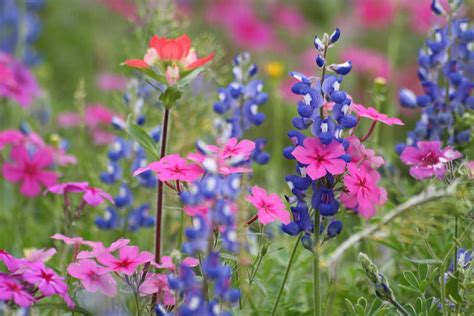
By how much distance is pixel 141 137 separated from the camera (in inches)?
60.2

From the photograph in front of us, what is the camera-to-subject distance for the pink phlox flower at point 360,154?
57.1 inches

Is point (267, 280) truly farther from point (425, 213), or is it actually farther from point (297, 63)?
point (297, 63)

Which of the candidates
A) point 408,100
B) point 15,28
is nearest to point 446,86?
point 408,100

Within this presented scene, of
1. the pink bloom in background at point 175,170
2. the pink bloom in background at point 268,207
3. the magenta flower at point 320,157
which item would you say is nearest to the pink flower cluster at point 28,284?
the pink bloom in background at point 175,170

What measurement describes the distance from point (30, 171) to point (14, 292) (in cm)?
87

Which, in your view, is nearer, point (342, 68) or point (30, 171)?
point (342, 68)

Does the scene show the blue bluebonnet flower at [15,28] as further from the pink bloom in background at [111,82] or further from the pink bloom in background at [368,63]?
the pink bloom in background at [368,63]

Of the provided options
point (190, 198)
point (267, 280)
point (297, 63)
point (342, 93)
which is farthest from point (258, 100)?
point (297, 63)

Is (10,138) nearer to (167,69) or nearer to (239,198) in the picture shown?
(167,69)

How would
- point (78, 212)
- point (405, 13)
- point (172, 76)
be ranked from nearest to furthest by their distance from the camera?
point (172, 76) → point (78, 212) → point (405, 13)

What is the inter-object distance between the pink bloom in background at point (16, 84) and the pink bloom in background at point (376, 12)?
2.13 metres

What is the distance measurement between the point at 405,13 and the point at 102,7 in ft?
6.54

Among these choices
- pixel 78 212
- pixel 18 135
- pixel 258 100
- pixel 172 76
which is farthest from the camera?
pixel 18 135

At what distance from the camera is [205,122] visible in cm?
254
